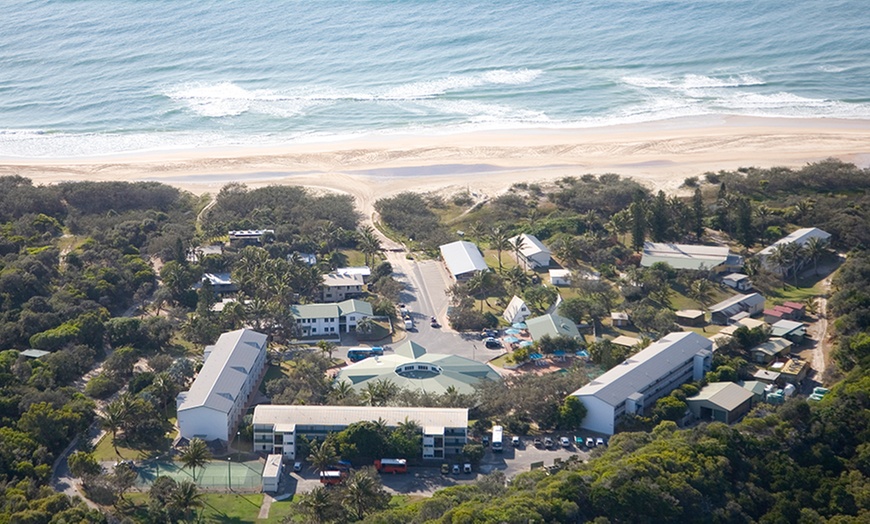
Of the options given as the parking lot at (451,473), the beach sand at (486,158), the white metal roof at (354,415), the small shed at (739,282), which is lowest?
the parking lot at (451,473)

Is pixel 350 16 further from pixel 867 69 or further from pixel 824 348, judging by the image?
pixel 824 348

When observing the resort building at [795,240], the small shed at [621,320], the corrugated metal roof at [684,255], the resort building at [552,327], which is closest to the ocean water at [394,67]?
the corrugated metal roof at [684,255]

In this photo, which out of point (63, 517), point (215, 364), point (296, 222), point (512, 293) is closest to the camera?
point (63, 517)

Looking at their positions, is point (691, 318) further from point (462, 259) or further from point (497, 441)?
point (497, 441)

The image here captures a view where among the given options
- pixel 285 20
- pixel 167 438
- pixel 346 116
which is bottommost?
pixel 167 438

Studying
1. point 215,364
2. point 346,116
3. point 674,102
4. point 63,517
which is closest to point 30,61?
point 346,116

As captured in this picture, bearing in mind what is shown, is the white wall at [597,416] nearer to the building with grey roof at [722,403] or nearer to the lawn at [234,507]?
the building with grey roof at [722,403]

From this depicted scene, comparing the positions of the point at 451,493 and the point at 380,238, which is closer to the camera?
the point at 451,493
